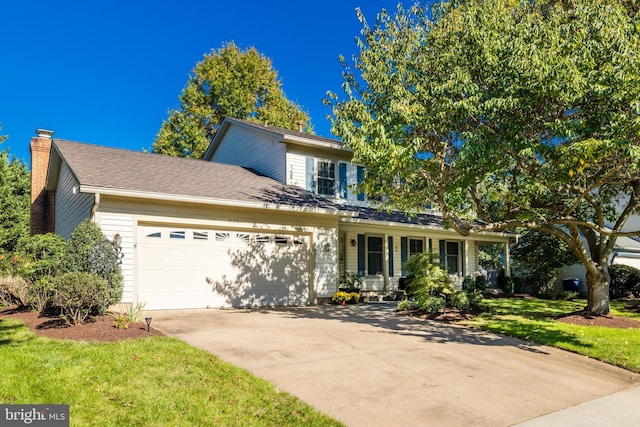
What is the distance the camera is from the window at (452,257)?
20.6 m

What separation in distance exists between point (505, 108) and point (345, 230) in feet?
28.1

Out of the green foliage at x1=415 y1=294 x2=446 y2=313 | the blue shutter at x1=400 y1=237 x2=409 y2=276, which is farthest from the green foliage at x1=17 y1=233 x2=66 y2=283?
the blue shutter at x1=400 y1=237 x2=409 y2=276

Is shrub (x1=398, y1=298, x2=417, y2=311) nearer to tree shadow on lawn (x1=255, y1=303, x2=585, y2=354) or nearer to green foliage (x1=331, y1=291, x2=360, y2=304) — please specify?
tree shadow on lawn (x1=255, y1=303, x2=585, y2=354)

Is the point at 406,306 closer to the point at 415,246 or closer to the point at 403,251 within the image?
the point at 403,251

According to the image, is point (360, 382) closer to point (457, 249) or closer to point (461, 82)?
point (461, 82)

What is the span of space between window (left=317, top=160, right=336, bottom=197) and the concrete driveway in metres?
7.40

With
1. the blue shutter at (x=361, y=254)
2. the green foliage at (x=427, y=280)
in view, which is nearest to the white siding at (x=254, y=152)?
the blue shutter at (x=361, y=254)

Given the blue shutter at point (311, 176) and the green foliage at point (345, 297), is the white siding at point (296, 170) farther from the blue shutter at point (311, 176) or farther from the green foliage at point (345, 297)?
the green foliage at point (345, 297)

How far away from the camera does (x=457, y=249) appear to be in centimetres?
2103

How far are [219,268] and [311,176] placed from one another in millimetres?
5958

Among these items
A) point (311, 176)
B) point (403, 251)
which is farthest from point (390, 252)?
point (311, 176)

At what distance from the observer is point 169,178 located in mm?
13188

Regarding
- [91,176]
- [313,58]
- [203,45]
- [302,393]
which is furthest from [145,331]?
[203,45]

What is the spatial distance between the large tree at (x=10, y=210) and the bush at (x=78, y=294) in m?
→ 17.2
